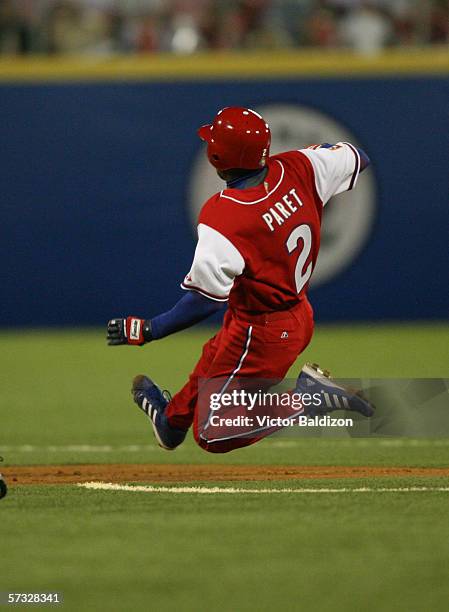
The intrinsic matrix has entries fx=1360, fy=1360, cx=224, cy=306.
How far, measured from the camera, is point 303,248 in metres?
7.36

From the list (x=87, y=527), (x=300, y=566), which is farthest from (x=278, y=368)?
(x=300, y=566)

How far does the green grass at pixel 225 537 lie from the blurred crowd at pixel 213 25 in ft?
21.3

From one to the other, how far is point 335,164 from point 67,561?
10.2 ft

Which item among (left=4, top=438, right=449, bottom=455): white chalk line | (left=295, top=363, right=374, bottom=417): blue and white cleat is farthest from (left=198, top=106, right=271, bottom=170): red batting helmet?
(left=4, top=438, right=449, bottom=455): white chalk line

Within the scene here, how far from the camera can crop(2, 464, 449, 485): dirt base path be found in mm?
7855

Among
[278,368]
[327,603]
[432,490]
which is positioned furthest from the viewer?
[278,368]

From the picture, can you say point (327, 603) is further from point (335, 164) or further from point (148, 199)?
point (148, 199)

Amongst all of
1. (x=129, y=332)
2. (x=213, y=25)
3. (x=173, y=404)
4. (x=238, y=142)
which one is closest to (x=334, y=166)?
(x=238, y=142)

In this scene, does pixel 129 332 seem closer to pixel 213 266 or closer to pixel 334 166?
pixel 213 266

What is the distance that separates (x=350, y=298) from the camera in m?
15.5

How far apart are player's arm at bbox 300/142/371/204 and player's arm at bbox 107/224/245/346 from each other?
861mm

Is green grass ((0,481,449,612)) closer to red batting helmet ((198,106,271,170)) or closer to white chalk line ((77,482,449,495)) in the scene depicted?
white chalk line ((77,482,449,495))

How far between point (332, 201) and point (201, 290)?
332 inches

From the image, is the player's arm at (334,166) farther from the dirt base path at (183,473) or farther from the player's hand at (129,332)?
the dirt base path at (183,473)
